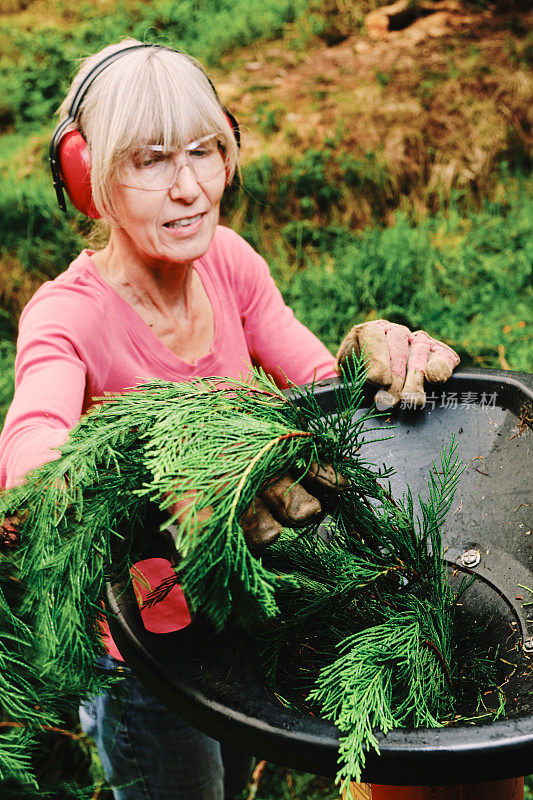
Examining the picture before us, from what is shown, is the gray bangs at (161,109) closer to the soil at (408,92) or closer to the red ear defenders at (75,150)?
the red ear defenders at (75,150)

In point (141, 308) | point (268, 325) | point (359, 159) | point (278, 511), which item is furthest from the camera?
point (359, 159)

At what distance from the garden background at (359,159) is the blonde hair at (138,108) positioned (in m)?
1.67

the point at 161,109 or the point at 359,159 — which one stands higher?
the point at 161,109

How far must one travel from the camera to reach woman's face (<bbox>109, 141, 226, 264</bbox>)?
157 centimetres

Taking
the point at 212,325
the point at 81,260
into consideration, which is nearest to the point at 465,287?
the point at 212,325

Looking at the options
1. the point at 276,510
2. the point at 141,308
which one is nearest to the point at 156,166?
the point at 141,308

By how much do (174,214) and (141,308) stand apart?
25 cm

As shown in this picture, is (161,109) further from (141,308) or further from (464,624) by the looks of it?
(464,624)

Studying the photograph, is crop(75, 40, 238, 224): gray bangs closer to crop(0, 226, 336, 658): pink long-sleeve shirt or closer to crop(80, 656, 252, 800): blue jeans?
crop(0, 226, 336, 658): pink long-sleeve shirt

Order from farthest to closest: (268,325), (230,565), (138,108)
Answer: (268,325) → (138,108) → (230,565)

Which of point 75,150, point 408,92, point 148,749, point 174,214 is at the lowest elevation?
point 148,749

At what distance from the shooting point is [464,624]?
1303mm

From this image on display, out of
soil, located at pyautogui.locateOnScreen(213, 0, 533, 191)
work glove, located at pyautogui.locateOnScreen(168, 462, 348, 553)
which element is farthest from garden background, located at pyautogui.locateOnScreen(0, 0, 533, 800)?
work glove, located at pyautogui.locateOnScreen(168, 462, 348, 553)

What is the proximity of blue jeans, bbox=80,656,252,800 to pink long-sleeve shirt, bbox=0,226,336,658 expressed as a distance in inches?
5.8
